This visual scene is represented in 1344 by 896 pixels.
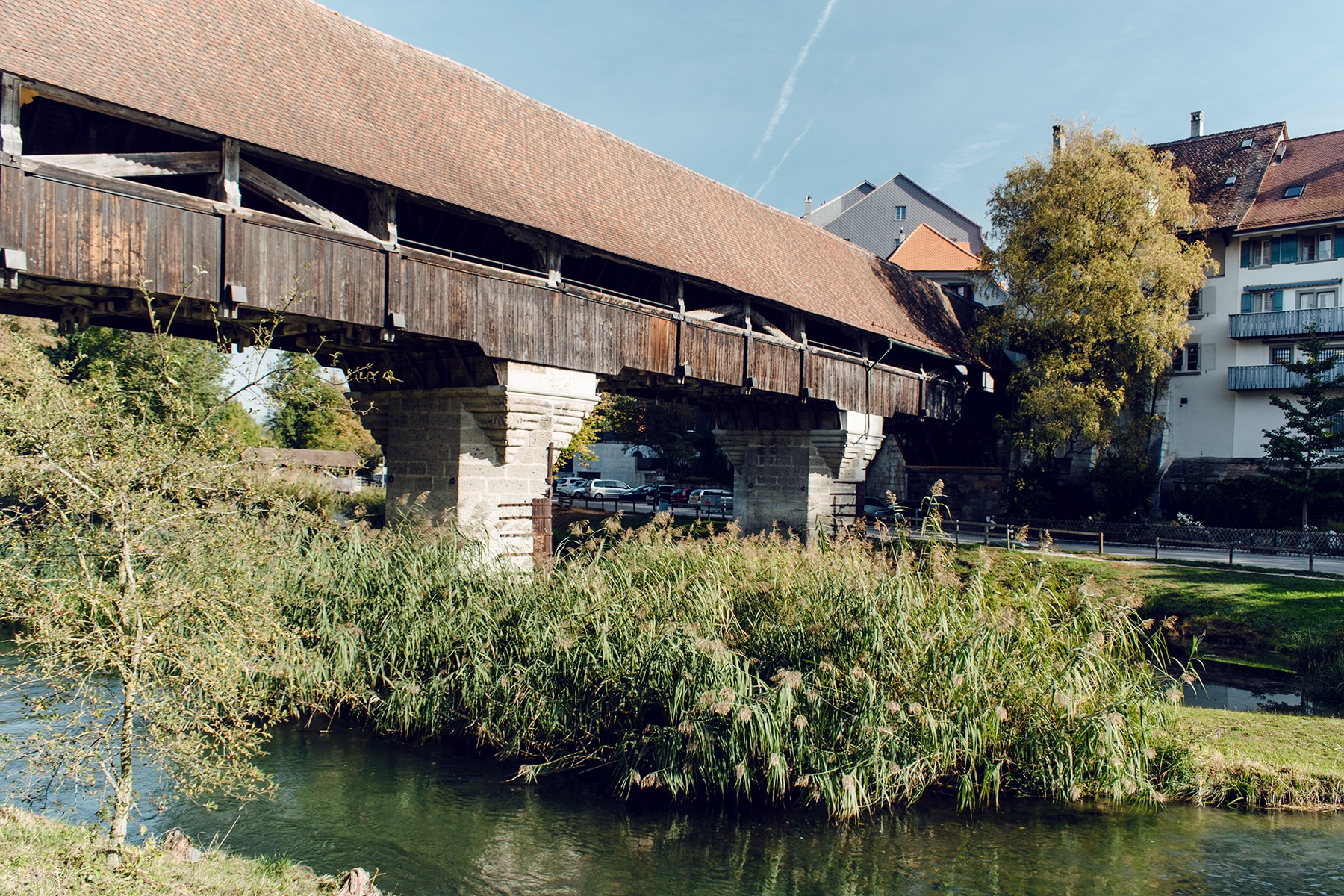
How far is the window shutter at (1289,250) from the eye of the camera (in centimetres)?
2353

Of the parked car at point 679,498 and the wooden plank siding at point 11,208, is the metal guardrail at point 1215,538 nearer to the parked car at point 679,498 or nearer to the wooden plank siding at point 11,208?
the parked car at point 679,498

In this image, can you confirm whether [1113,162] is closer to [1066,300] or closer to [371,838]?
[1066,300]

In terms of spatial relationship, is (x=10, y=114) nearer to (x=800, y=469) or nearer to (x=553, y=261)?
(x=553, y=261)

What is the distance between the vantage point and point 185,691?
14.3ft

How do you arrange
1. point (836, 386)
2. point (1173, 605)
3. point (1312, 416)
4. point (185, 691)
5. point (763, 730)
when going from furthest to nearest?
point (1312, 416) < point (836, 386) < point (1173, 605) < point (763, 730) < point (185, 691)

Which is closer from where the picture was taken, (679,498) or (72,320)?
(72,320)

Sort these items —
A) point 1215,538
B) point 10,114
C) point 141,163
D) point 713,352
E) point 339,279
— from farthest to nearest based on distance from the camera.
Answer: point 1215,538 < point 713,352 < point 339,279 < point 141,163 < point 10,114

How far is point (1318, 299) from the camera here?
920 inches

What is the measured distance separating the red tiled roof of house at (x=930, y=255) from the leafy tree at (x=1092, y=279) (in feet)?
27.7

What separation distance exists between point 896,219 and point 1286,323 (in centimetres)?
1792

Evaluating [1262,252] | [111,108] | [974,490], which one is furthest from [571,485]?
[111,108]

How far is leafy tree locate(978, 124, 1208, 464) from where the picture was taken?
2027 cm

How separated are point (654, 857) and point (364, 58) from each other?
36.5 ft

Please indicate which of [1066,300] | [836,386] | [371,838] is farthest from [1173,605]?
[371,838]
